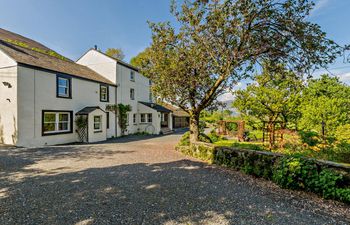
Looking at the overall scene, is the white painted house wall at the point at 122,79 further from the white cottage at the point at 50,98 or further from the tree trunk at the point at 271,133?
the tree trunk at the point at 271,133

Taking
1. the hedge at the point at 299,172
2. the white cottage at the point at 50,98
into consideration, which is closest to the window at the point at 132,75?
the white cottage at the point at 50,98

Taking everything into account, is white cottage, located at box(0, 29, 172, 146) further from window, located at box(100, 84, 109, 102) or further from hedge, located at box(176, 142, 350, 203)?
hedge, located at box(176, 142, 350, 203)

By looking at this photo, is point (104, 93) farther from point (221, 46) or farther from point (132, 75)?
point (221, 46)

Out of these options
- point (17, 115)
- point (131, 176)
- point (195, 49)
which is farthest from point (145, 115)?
point (131, 176)

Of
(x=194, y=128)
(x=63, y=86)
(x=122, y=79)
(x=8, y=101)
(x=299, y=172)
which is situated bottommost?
(x=299, y=172)

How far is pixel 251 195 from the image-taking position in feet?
14.2

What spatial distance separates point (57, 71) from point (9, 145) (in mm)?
5572

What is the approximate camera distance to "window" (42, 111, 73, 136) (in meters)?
11.6

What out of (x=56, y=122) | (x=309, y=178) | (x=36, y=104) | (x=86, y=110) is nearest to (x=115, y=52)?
(x=86, y=110)

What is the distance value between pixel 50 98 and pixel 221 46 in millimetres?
11717

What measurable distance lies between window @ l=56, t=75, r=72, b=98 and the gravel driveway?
745cm

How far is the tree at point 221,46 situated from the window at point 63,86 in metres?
6.89

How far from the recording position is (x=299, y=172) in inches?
181

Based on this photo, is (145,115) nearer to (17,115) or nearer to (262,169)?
(17,115)
